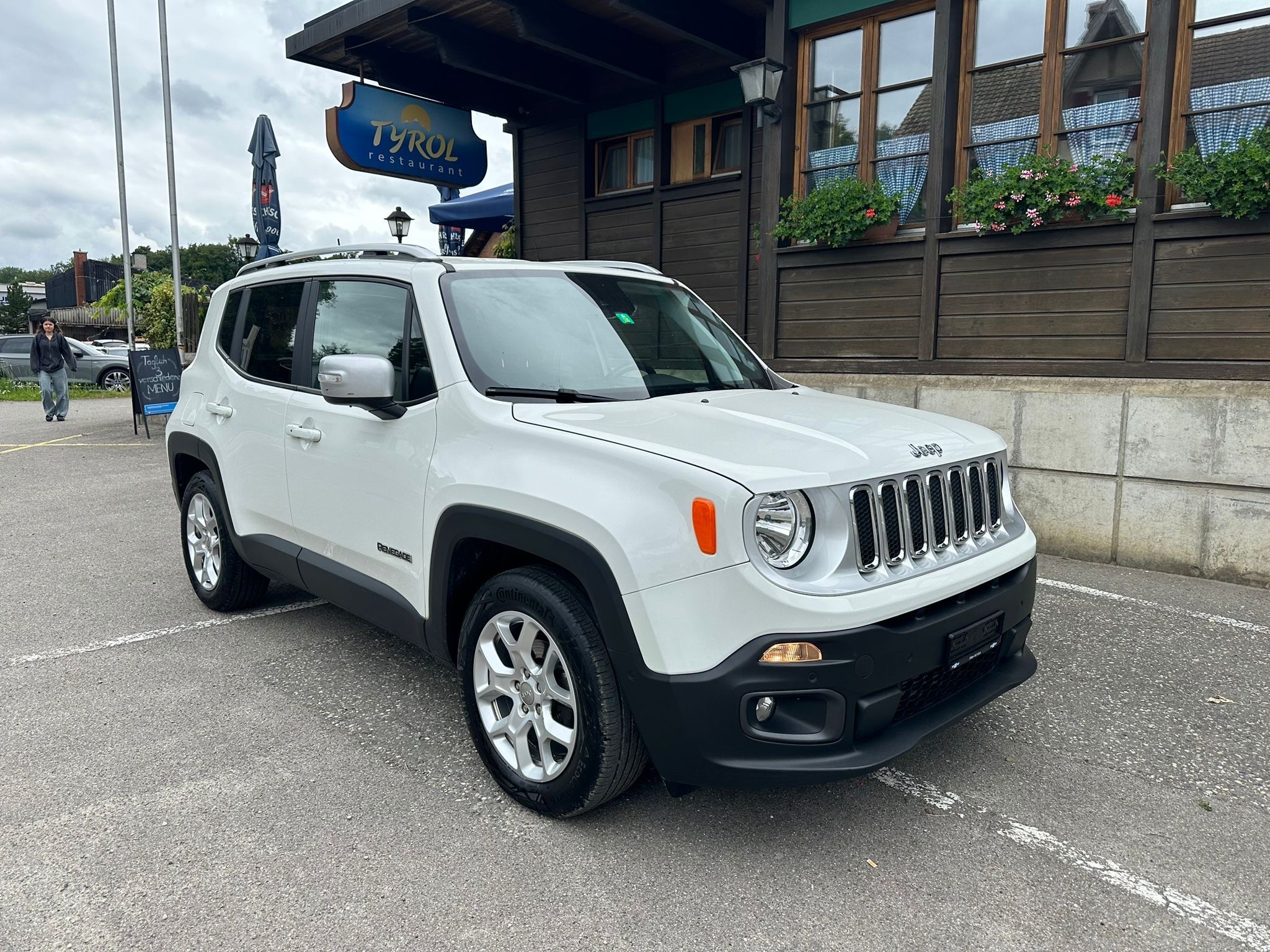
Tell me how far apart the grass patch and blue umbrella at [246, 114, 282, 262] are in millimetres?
10010

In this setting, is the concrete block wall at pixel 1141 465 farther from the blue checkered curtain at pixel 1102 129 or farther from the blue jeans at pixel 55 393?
the blue jeans at pixel 55 393

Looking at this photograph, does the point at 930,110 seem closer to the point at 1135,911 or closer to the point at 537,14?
the point at 537,14

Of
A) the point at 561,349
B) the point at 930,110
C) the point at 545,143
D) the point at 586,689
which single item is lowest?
the point at 586,689

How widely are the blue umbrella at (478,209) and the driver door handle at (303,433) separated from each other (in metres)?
10.6

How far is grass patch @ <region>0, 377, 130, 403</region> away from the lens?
2067 centimetres

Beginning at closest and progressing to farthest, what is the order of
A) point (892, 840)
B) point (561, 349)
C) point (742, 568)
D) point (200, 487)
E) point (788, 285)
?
point (742, 568)
point (892, 840)
point (561, 349)
point (200, 487)
point (788, 285)

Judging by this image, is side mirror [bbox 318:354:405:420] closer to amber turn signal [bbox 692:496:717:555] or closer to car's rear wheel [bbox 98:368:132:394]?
amber turn signal [bbox 692:496:717:555]

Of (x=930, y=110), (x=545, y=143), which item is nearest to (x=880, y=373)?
(x=930, y=110)

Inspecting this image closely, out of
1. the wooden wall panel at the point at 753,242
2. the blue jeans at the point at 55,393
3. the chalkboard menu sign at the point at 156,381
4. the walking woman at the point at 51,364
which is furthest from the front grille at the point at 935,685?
the blue jeans at the point at 55,393

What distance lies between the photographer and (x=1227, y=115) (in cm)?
618

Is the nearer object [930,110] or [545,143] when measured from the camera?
[930,110]

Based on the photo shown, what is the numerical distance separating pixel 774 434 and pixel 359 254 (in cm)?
222

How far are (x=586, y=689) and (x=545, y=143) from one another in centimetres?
1076

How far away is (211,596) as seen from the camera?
16.4 feet
